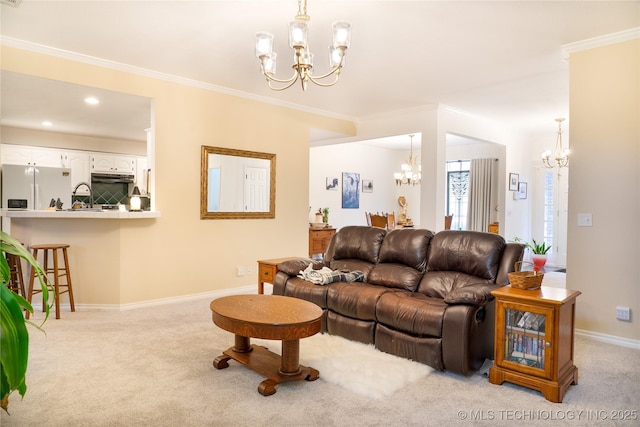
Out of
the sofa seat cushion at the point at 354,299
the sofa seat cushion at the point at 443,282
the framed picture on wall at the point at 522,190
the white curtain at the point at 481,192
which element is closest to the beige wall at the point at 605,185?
the sofa seat cushion at the point at 443,282

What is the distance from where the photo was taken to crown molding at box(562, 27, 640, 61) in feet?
10.8

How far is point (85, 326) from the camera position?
12.3 feet

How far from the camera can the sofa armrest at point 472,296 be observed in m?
2.68

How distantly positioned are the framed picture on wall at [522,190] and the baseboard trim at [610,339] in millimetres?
4760

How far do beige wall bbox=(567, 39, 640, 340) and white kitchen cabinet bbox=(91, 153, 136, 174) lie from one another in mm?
7211

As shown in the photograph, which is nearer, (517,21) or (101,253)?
(517,21)

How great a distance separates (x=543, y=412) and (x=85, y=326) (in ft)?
12.2

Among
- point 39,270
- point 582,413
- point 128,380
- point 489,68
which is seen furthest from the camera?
point 489,68

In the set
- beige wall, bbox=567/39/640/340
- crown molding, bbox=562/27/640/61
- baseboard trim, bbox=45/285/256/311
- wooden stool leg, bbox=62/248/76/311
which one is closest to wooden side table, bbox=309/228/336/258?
baseboard trim, bbox=45/285/256/311

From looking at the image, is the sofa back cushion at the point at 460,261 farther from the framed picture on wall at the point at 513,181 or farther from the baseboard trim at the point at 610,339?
the framed picture on wall at the point at 513,181

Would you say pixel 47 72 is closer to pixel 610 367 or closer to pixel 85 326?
A: pixel 85 326

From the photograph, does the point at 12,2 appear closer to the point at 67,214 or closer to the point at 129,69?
the point at 129,69

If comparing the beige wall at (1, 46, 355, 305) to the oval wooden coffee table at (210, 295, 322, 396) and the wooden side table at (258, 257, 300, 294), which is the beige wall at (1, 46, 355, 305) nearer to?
the wooden side table at (258, 257, 300, 294)

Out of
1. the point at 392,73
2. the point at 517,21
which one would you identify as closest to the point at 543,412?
the point at 517,21
